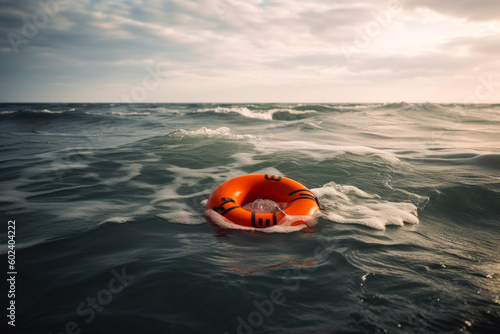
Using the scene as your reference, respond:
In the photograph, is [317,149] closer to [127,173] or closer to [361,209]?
[361,209]

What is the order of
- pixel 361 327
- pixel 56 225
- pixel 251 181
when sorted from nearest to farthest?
1. pixel 361 327
2. pixel 56 225
3. pixel 251 181

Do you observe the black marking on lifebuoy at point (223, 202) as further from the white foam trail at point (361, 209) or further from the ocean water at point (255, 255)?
the white foam trail at point (361, 209)

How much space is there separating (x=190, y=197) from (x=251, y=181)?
1.32 m

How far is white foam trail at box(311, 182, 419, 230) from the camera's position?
417 centimetres

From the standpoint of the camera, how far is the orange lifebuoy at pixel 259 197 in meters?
3.88

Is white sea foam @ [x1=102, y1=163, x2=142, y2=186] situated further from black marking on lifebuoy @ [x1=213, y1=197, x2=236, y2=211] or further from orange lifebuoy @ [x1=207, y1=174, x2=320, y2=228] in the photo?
black marking on lifebuoy @ [x1=213, y1=197, x2=236, y2=211]

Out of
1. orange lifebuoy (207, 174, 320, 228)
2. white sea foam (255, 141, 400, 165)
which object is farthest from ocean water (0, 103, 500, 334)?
white sea foam (255, 141, 400, 165)

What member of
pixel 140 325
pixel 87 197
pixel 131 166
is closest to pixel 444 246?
pixel 140 325

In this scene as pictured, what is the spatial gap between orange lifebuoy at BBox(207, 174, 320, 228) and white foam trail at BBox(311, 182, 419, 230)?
17.2 inches

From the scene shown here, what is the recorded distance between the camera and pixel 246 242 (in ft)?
11.6

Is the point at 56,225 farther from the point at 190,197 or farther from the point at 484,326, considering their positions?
the point at 484,326

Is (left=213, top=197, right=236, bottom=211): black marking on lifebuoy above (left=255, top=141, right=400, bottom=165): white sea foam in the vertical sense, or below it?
above

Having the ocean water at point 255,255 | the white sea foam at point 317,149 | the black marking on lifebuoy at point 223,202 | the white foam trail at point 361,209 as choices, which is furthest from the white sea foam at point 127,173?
the white foam trail at point 361,209

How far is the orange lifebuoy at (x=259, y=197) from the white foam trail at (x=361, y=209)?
0.44 meters
